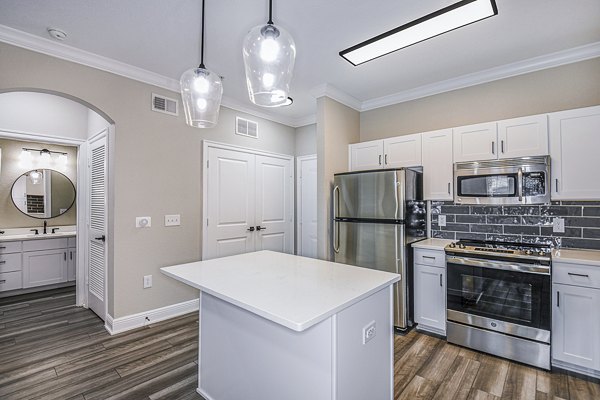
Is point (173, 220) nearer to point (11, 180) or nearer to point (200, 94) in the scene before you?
point (200, 94)

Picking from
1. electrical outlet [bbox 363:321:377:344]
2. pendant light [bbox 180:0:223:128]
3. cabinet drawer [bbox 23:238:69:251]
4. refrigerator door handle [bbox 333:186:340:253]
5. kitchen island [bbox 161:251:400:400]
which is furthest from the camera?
cabinet drawer [bbox 23:238:69:251]

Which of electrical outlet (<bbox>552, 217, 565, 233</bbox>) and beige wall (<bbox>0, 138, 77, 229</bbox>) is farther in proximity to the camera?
beige wall (<bbox>0, 138, 77, 229</bbox>)

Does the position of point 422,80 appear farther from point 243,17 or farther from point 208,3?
point 208,3

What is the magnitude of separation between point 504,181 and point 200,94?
2.78 metres

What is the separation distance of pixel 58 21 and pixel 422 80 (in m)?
3.47

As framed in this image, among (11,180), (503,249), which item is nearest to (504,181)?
(503,249)

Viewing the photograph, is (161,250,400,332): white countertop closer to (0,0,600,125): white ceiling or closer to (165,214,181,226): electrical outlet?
(165,214,181,226): electrical outlet

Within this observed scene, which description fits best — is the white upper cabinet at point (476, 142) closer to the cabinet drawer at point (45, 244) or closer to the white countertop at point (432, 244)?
the white countertop at point (432, 244)

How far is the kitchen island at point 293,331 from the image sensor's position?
1.34m

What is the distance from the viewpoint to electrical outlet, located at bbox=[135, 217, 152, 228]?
3059 millimetres

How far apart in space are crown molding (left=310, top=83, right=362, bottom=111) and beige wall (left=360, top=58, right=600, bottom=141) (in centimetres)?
36

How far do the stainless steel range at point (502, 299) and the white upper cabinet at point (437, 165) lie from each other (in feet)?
2.12

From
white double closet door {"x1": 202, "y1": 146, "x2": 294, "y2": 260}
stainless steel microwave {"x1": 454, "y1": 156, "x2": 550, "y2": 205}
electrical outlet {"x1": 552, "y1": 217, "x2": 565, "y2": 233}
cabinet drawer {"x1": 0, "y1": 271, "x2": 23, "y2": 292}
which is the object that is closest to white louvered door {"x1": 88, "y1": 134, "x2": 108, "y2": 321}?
white double closet door {"x1": 202, "y1": 146, "x2": 294, "y2": 260}

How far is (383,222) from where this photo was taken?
306cm
